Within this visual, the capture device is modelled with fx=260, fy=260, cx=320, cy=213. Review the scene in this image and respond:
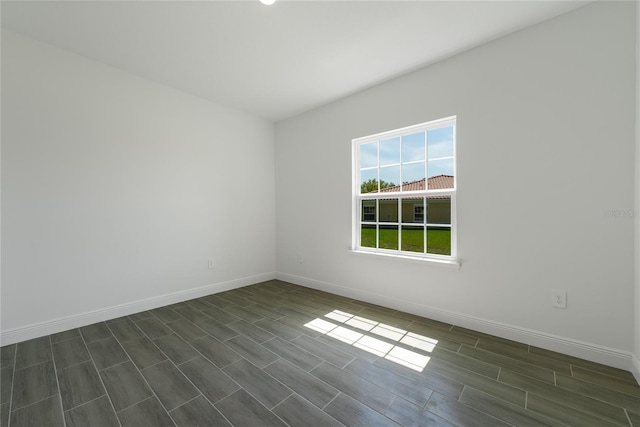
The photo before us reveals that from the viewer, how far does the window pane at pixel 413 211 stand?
2.91 meters

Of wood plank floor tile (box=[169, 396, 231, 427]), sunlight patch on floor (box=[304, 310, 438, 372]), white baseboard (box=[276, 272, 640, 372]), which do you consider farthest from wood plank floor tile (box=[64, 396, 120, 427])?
white baseboard (box=[276, 272, 640, 372])

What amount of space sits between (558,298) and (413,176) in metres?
1.67

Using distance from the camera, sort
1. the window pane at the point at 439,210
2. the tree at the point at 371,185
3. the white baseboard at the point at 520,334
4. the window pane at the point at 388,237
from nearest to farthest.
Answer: the white baseboard at the point at 520,334
the window pane at the point at 439,210
the window pane at the point at 388,237
the tree at the point at 371,185

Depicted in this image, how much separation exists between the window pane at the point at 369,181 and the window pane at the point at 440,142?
732 mm

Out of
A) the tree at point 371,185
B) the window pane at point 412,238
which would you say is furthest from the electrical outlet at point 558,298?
the tree at point 371,185

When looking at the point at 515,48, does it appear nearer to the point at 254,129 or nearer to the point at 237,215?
the point at 254,129

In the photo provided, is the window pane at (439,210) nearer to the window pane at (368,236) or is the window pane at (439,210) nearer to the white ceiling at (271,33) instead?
the window pane at (368,236)

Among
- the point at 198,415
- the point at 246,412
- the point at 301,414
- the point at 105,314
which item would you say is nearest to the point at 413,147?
the point at 301,414

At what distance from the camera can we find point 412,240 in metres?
2.98

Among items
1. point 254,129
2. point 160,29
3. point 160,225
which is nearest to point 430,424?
point 160,225

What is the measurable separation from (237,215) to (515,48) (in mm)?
3760

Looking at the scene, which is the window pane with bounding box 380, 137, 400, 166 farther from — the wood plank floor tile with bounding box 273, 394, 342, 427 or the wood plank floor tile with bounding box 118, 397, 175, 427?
the wood plank floor tile with bounding box 118, 397, 175, 427

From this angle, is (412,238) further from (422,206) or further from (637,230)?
(637,230)

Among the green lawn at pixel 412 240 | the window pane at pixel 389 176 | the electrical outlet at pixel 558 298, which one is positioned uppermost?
the window pane at pixel 389 176
